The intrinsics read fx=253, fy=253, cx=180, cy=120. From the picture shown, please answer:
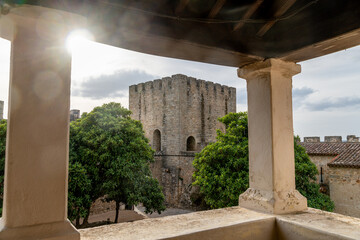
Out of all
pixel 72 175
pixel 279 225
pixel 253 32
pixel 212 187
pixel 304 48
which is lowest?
pixel 212 187

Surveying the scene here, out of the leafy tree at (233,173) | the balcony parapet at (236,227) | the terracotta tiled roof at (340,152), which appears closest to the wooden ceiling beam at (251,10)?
the balcony parapet at (236,227)

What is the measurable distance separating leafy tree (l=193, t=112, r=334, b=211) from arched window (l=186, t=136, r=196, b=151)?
11119 mm

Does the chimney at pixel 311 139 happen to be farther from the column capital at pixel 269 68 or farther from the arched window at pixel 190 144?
the column capital at pixel 269 68

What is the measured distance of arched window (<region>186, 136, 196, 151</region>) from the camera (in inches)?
922

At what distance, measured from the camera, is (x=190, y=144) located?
77.9 ft

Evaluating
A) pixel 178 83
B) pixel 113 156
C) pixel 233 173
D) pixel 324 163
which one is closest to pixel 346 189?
pixel 324 163

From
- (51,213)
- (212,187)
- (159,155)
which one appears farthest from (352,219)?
(159,155)

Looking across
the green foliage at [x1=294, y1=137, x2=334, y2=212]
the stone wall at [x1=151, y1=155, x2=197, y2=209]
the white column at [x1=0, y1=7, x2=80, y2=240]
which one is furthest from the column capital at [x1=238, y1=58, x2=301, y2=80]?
the stone wall at [x1=151, y1=155, x2=197, y2=209]

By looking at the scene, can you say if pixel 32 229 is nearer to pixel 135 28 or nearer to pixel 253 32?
pixel 135 28

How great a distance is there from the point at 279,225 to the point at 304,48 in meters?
1.66

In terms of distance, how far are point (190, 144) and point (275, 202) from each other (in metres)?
21.4

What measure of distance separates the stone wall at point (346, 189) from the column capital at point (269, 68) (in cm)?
1175

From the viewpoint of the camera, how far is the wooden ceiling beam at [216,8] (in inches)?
80.3

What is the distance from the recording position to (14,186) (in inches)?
57.5
